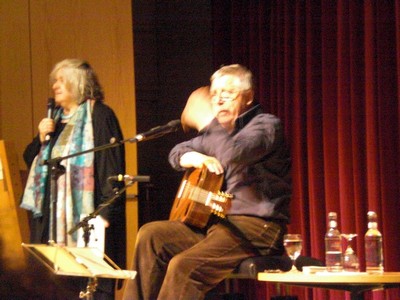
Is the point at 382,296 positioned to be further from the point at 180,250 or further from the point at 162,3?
the point at 162,3

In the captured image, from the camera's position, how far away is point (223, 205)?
11.8 ft

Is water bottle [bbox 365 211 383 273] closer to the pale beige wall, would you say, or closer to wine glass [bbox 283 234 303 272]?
wine glass [bbox 283 234 303 272]

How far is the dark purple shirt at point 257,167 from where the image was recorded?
3.62 m

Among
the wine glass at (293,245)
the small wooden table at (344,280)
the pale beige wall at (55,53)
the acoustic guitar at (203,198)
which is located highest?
the pale beige wall at (55,53)

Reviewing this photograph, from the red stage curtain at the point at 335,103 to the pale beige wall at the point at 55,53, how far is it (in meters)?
0.82

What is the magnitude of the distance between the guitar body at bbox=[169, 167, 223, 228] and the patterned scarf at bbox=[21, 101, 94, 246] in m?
0.68

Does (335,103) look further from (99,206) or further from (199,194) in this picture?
(99,206)

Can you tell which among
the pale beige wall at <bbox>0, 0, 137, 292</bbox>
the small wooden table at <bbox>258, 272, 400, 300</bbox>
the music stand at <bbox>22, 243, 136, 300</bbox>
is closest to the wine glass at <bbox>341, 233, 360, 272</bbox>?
the small wooden table at <bbox>258, 272, 400, 300</bbox>

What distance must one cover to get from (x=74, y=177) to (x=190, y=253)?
1001mm

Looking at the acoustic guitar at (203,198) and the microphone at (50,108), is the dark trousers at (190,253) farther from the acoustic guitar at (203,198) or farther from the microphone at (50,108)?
the microphone at (50,108)

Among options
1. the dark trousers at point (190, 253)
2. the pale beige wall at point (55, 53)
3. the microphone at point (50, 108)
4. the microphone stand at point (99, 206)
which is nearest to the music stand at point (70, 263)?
the microphone stand at point (99, 206)

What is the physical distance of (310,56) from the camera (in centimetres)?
468

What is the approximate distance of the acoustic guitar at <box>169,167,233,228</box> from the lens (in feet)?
11.8

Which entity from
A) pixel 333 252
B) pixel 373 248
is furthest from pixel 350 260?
pixel 373 248
